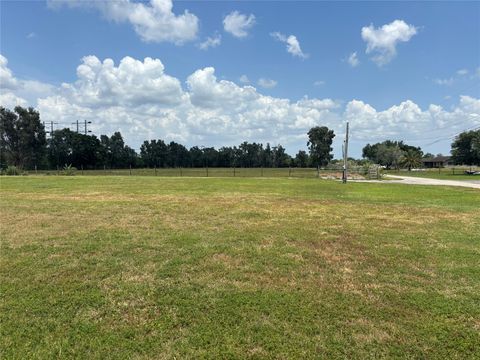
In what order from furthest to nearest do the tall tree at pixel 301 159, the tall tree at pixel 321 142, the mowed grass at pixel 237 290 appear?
the tall tree at pixel 301 159
the tall tree at pixel 321 142
the mowed grass at pixel 237 290

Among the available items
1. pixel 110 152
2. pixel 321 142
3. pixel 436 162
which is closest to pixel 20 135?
pixel 110 152

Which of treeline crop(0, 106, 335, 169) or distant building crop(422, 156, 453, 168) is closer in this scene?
treeline crop(0, 106, 335, 169)

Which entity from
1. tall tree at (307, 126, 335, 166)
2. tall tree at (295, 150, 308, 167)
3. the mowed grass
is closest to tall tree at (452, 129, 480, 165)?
tall tree at (307, 126, 335, 166)

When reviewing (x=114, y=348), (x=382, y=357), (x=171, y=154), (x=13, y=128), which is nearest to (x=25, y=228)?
(x=114, y=348)

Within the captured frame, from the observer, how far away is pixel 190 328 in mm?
3248

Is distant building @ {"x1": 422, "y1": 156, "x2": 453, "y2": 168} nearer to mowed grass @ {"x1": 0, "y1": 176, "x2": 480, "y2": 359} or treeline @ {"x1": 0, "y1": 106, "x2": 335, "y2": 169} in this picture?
treeline @ {"x1": 0, "y1": 106, "x2": 335, "y2": 169}

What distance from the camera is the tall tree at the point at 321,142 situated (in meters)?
83.6

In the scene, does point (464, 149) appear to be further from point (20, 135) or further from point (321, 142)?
point (20, 135)

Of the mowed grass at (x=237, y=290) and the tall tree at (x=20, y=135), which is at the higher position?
the tall tree at (x=20, y=135)

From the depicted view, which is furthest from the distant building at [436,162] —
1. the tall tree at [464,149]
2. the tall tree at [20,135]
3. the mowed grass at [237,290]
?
the mowed grass at [237,290]

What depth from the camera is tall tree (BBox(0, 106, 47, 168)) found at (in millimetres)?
62094

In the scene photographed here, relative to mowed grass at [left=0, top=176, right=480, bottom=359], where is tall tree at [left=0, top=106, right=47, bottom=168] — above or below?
above

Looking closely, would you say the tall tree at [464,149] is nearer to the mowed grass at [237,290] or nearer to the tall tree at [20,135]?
the mowed grass at [237,290]

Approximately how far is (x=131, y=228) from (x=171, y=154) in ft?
335
